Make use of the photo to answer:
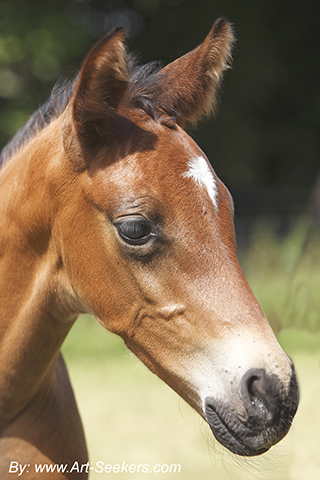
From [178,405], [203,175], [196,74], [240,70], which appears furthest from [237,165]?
[203,175]

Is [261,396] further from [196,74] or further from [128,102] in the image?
[196,74]

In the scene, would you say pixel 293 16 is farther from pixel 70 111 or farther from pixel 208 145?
pixel 70 111

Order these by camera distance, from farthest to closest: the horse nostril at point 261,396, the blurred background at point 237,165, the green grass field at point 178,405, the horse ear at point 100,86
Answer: the blurred background at point 237,165 → the green grass field at point 178,405 → the horse ear at point 100,86 → the horse nostril at point 261,396

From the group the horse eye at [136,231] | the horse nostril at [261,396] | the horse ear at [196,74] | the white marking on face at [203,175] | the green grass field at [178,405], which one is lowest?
the green grass field at [178,405]

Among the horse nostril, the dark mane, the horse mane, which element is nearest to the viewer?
A: the horse nostril

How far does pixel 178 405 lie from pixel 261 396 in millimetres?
2946

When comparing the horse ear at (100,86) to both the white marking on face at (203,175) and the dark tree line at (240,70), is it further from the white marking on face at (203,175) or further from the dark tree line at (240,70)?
the dark tree line at (240,70)

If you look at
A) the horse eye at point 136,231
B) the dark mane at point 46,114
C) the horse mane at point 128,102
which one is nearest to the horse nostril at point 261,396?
the horse eye at point 136,231

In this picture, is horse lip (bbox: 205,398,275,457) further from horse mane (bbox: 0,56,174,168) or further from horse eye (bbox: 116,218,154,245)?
horse mane (bbox: 0,56,174,168)

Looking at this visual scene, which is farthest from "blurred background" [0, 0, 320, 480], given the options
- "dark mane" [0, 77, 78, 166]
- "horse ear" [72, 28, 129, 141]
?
"horse ear" [72, 28, 129, 141]

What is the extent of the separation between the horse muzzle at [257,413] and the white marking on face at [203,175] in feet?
2.29

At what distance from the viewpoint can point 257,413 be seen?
5.19 feet

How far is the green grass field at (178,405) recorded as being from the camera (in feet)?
12.9

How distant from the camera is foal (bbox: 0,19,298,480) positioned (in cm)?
165
